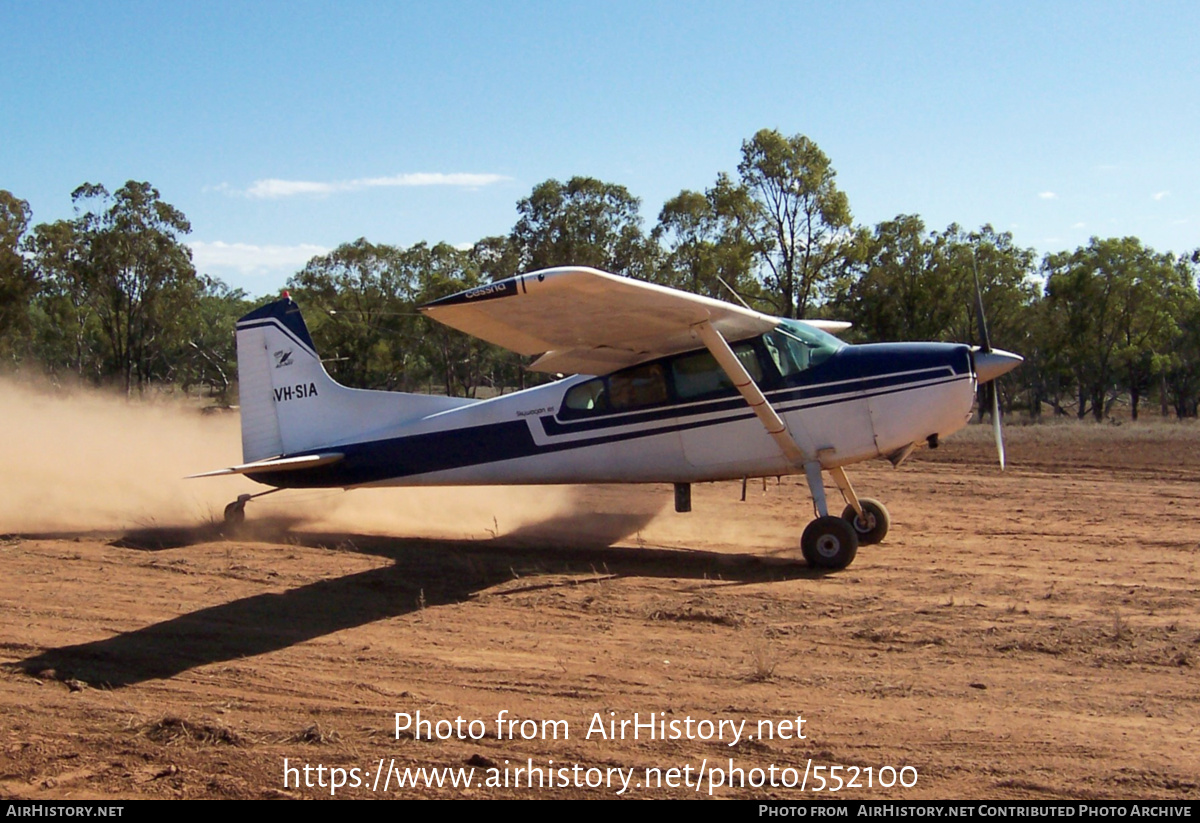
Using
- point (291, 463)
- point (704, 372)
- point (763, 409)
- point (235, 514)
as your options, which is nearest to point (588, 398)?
point (704, 372)

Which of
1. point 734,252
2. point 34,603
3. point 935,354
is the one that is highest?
point 734,252

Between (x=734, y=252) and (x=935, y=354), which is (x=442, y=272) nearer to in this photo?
(x=734, y=252)

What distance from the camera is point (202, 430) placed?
63.3 ft

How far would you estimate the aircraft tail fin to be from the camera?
11828 millimetres

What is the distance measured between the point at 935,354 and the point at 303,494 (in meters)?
9.49

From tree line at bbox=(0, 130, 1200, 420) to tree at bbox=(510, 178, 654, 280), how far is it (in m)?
0.07

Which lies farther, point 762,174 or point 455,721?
point 762,174

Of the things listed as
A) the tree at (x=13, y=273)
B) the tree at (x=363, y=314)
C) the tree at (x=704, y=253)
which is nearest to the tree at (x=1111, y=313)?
the tree at (x=704, y=253)

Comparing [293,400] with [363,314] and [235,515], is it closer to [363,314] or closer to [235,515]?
[235,515]

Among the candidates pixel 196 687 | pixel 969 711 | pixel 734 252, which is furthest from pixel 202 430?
pixel 734 252

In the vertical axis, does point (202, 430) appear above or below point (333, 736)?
above

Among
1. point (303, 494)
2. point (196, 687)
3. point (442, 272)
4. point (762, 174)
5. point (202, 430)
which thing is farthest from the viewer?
point (442, 272)

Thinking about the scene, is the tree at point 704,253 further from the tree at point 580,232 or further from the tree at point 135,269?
the tree at point 135,269

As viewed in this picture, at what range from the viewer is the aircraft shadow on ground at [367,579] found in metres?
6.63
